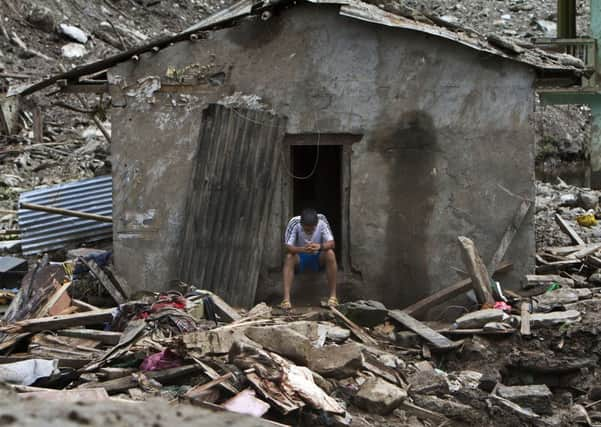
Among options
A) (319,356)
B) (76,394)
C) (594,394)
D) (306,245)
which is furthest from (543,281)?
(76,394)

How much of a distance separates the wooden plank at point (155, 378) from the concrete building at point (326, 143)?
9.76 ft

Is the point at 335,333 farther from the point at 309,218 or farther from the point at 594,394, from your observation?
the point at 594,394

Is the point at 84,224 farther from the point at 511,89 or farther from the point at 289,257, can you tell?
the point at 511,89

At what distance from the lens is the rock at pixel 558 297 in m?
8.30

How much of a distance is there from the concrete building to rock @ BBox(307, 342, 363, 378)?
275cm

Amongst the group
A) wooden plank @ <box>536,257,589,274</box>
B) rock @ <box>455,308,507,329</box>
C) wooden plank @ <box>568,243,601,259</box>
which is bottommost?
rock @ <box>455,308,507,329</box>

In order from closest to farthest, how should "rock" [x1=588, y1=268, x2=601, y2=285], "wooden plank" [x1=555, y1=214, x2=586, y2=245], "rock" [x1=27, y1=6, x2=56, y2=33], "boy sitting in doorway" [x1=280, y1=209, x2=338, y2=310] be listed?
"boy sitting in doorway" [x1=280, y1=209, x2=338, y2=310] < "rock" [x1=588, y1=268, x2=601, y2=285] < "wooden plank" [x1=555, y1=214, x2=586, y2=245] < "rock" [x1=27, y1=6, x2=56, y2=33]

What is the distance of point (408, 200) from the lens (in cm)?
906

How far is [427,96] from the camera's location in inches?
353

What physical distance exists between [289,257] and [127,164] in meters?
2.22

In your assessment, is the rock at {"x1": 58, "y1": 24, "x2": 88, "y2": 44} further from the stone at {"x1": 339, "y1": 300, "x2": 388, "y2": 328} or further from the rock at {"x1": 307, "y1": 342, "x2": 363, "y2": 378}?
the rock at {"x1": 307, "y1": 342, "x2": 363, "y2": 378}

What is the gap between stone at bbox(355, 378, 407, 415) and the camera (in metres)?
5.92

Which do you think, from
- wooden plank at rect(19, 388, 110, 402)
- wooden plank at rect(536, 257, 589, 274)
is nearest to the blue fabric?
wooden plank at rect(536, 257, 589, 274)

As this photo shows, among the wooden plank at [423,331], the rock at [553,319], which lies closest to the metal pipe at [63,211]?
the wooden plank at [423,331]
